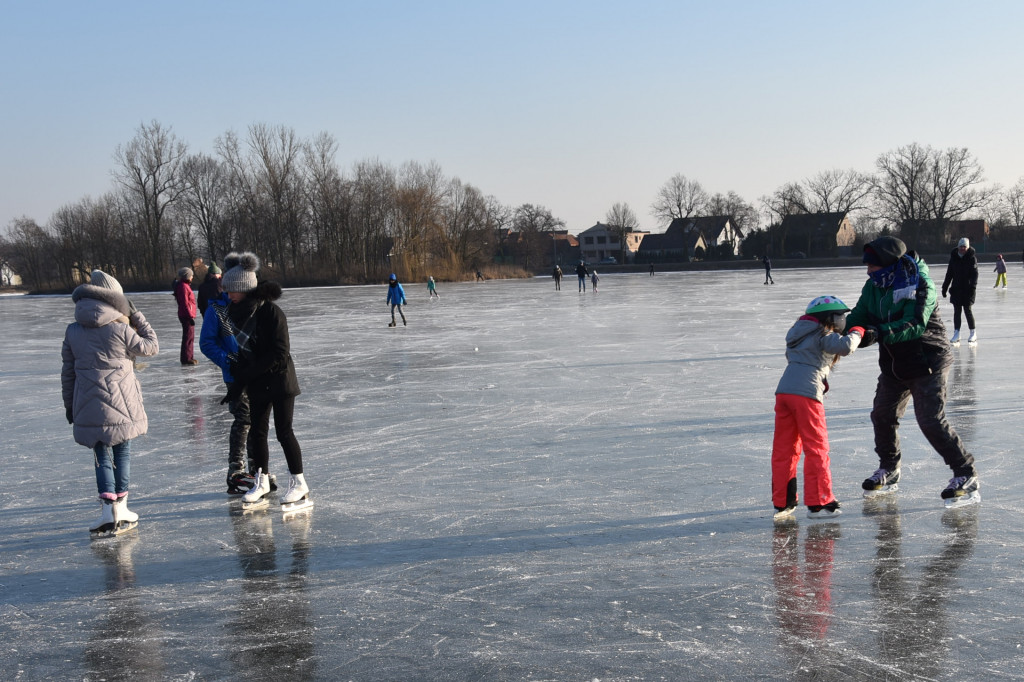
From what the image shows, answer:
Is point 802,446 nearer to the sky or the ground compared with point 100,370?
nearer to the ground

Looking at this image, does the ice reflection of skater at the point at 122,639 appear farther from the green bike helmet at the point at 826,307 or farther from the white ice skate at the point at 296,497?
the green bike helmet at the point at 826,307

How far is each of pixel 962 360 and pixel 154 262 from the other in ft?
215

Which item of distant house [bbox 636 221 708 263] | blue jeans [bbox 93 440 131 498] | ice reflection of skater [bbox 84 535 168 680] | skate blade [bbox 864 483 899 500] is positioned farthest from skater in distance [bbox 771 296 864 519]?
distant house [bbox 636 221 708 263]

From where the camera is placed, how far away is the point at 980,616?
3154 millimetres

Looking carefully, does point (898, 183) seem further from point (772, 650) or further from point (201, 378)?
point (772, 650)

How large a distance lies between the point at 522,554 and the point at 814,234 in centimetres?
8852

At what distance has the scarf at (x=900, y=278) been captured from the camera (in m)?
4.48

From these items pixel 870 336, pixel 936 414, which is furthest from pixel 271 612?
pixel 936 414

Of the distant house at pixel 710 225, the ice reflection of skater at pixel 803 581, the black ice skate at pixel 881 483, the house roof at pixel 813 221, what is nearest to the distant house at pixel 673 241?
the distant house at pixel 710 225

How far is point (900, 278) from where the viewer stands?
451 centimetres

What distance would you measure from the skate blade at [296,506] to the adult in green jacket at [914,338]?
10.4 ft

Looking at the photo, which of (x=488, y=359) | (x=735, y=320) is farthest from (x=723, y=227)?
(x=488, y=359)

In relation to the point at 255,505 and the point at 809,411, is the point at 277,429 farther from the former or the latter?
the point at 809,411

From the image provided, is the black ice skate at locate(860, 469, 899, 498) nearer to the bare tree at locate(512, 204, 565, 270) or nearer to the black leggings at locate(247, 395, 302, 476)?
the black leggings at locate(247, 395, 302, 476)
